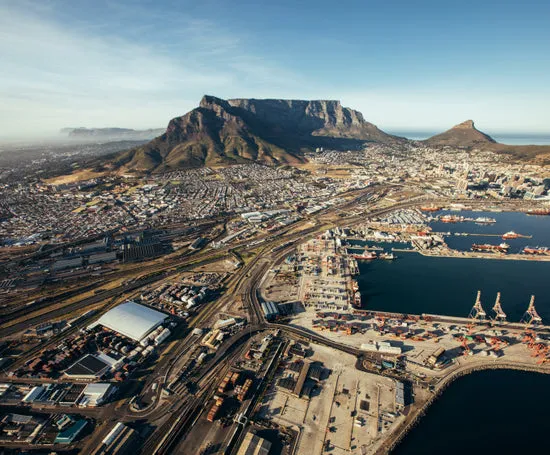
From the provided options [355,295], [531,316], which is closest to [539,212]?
[531,316]

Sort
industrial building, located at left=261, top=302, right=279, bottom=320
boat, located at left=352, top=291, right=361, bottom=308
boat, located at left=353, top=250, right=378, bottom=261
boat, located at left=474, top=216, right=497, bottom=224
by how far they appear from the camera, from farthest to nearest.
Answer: boat, located at left=474, top=216, right=497, bottom=224 < boat, located at left=353, top=250, right=378, bottom=261 < boat, located at left=352, top=291, right=361, bottom=308 < industrial building, located at left=261, top=302, right=279, bottom=320

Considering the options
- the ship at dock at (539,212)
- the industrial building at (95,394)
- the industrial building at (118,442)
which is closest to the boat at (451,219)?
the ship at dock at (539,212)

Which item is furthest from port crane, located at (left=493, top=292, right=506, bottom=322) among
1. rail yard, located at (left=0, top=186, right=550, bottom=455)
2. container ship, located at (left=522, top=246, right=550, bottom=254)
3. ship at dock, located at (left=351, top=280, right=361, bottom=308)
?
container ship, located at (left=522, top=246, right=550, bottom=254)

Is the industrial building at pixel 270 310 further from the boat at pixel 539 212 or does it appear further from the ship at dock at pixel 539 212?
the boat at pixel 539 212

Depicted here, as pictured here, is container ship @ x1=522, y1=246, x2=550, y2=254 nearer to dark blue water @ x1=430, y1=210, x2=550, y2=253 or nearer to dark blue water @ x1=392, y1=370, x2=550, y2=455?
dark blue water @ x1=430, y1=210, x2=550, y2=253

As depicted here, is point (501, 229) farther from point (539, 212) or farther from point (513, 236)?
point (539, 212)

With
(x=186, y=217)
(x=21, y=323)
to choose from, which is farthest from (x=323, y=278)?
(x=186, y=217)
